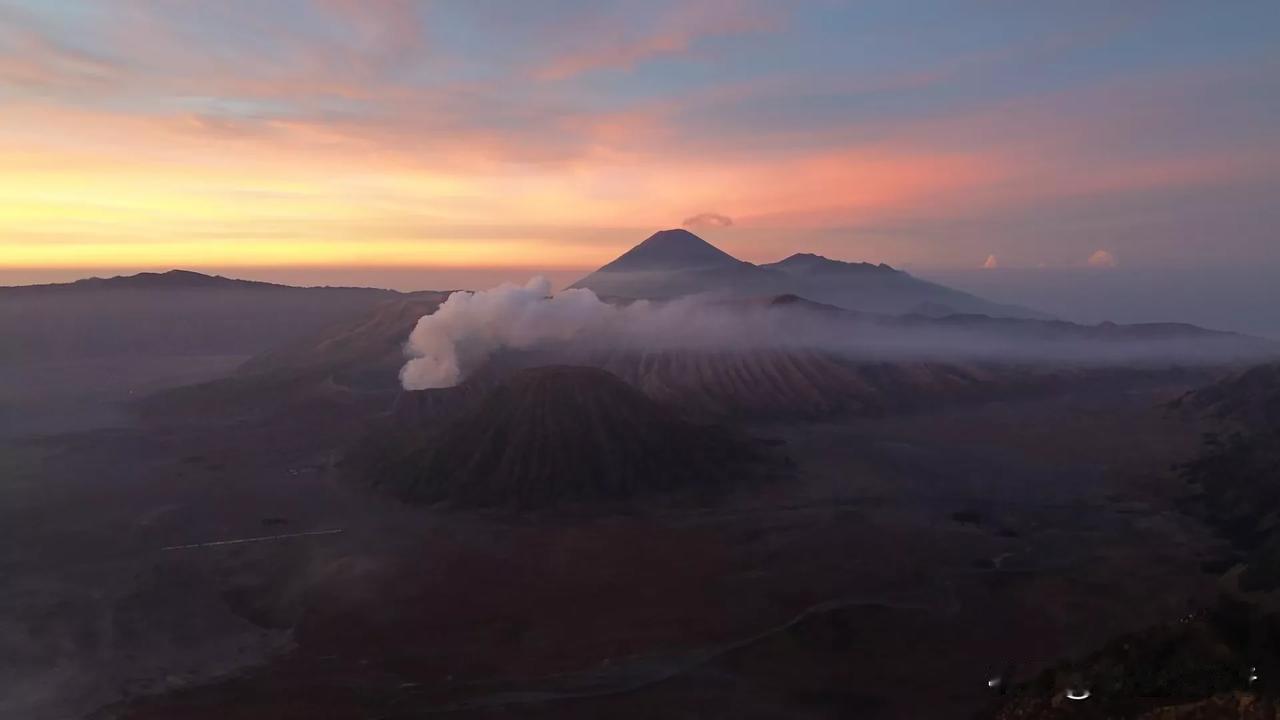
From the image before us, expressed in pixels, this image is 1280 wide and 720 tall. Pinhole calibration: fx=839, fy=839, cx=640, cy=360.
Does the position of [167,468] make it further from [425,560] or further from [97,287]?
Answer: [97,287]

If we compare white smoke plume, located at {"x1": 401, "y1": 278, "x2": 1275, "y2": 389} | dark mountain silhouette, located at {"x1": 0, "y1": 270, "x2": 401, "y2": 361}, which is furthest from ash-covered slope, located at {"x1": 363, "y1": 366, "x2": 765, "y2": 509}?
dark mountain silhouette, located at {"x1": 0, "y1": 270, "x2": 401, "y2": 361}

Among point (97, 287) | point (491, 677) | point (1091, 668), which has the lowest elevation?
point (491, 677)

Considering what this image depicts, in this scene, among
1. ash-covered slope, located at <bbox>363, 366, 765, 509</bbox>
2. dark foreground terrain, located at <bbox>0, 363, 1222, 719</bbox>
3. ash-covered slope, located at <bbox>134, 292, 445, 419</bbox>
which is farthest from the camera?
ash-covered slope, located at <bbox>134, 292, 445, 419</bbox>

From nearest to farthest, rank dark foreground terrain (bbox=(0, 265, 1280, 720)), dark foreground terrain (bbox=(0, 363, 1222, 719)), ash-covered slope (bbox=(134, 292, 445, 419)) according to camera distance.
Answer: dark foreground terrain (bbox=(0, 265, 1280, 720)) < dark foreground terrain (bbox=(0, 363, 1222, 719)) < ash-covered slope (bbox=(134, 292, 445, 419))

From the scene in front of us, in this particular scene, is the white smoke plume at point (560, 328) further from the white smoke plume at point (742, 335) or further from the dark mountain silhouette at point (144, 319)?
the dark mountain silhouette at point (144, 319)

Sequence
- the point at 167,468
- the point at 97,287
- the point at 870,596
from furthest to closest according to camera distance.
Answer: the point at 97,287 < the point at 167,468 < the point at 870,596

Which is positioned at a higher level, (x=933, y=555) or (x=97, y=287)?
(x=97, y=287)

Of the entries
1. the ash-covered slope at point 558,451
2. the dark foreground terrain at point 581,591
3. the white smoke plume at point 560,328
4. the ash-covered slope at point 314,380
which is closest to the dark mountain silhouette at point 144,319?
the ash-covered slope at point 314,380

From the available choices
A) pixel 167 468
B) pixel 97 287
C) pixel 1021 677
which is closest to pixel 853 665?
pixel 1021 677

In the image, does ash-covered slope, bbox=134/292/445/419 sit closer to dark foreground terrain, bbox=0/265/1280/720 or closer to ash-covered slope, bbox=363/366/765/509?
dark foreground terrain, bbox=0/265/1280/720
